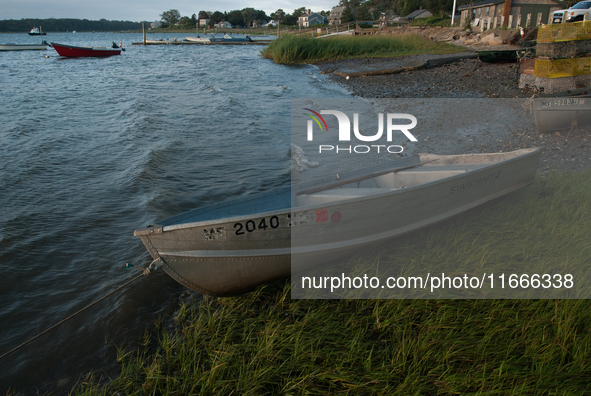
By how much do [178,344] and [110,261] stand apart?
2.60 meters

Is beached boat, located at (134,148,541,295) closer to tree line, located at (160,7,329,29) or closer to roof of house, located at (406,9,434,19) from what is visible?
roof of house, located at (406,9,434,19)

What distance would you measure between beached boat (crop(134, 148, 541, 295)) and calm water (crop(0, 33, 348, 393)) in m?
1.00

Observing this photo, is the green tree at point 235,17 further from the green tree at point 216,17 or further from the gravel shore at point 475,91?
the gravel shore at point 475,91

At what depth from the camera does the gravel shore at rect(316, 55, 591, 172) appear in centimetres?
797

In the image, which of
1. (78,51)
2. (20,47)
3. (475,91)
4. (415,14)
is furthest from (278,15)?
(475,91)

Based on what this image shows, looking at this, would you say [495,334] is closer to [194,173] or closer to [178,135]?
[194,173]

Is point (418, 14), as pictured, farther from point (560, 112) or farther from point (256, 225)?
point (256, 225)

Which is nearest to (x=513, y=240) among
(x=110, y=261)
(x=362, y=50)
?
(x=110, y=261)

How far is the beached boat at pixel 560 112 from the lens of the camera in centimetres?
866

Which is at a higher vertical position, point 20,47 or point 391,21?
point 391,21

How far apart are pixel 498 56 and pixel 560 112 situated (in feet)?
43.5

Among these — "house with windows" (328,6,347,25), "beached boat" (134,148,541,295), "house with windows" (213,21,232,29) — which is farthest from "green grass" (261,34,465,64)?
"house with windows" (213,21,232,29)

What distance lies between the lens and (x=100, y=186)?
8289mm

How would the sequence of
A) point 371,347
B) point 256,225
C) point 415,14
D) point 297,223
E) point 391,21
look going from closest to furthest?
point 371,347 → point 256,225 → point 297,223 → point 391,21 → point 415,14
